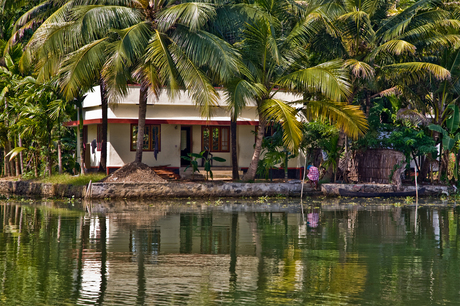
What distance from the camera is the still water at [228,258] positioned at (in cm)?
674

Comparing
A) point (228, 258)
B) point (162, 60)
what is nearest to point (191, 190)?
point (162, 60)

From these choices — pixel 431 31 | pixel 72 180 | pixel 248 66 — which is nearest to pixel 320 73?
pixel 248 66

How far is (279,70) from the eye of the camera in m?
22.6

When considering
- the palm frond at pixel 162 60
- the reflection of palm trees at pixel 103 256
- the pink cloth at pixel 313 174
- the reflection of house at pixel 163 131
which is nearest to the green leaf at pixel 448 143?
the pink cloth at pixel 313 174

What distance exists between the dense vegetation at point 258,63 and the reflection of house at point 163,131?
1780 mm

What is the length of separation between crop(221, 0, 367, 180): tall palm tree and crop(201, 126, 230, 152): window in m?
5.96

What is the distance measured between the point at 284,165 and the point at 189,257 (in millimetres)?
16376

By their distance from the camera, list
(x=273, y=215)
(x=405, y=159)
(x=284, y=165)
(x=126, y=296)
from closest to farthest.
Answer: (x=126, y=296) → (x=273, y=215) → (x=405, y=159) → (x=284, y=165)

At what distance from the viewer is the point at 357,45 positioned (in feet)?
73.9

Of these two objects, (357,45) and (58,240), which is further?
(357,45)

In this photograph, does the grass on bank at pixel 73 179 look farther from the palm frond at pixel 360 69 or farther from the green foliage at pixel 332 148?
the palm frond at pixel 360 69

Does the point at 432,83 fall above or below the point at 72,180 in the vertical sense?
above

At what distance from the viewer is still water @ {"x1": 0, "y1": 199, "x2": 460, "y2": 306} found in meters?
6.74

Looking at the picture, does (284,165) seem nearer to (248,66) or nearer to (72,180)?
(248,66)
